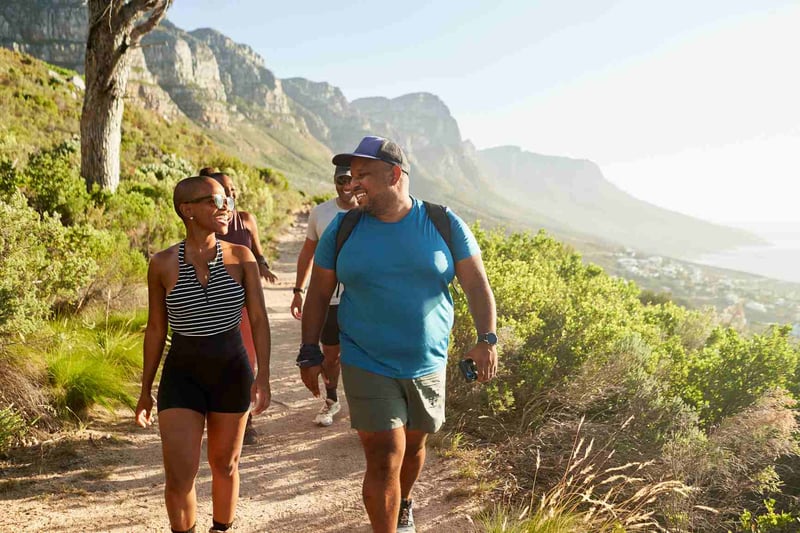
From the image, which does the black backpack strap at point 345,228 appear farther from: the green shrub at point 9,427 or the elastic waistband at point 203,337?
the green shrub at point 9,427

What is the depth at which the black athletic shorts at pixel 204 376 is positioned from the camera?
2.26 metres

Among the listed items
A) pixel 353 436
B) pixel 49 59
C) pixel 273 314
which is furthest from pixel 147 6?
pixel 49 59

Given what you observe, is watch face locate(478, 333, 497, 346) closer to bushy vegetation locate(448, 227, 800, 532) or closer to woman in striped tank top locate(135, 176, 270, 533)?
bushy vegetation locate(448, 227, 800, 532)

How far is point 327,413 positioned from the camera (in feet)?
14.6

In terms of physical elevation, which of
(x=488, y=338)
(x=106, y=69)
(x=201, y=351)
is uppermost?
(x=106, y=69)

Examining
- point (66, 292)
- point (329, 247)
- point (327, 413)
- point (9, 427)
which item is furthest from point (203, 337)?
point (66, 292)

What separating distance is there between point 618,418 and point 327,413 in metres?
2.47

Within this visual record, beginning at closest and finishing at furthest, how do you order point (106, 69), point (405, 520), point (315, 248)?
point (405, 520)
point (315, 248)
point (106, 69)

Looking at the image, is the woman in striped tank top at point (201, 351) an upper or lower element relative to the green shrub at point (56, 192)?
lower

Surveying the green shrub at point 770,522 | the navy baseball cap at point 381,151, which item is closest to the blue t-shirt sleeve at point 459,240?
the navy baseball cap at point 381,151

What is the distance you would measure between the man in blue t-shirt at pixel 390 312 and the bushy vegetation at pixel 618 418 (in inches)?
29.3

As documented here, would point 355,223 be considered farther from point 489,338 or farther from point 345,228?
point 489,338

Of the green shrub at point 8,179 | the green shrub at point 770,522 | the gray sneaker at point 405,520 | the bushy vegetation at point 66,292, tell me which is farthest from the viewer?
the green shrub at point 8,179

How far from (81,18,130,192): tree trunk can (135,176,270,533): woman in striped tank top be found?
6017 mm
